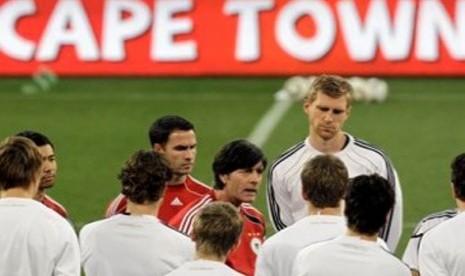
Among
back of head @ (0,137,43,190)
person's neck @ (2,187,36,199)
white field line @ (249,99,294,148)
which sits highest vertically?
back of head @ (0,137,43,190)

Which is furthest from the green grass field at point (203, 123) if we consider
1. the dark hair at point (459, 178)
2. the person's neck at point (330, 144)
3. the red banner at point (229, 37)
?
the dark hair at point (459, 178)

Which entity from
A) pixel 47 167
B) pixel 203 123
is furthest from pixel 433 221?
pixel 203 123

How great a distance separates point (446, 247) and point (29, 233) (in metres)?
1.88

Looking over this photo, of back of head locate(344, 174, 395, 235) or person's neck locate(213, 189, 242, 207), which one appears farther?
person's neck locate(213, 189, 242, 207)

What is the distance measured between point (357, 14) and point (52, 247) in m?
12.8

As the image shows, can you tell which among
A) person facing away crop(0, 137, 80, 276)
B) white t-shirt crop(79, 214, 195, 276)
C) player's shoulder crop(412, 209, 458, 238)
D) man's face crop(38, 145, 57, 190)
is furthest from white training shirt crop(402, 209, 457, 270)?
man's face crop(38, 145, 57, 190)

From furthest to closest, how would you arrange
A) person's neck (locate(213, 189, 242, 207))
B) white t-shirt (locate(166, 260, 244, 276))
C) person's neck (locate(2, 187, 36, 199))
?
person's neck (locate(213, 189, 242, 207)) < person's neck (locate(2, 187, 36, 199)) < white t-shirt (locate(166, 260, 244, 276))

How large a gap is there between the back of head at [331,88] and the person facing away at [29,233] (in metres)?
2.22

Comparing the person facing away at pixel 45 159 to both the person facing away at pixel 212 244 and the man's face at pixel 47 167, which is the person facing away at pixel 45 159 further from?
the person facing away at pixel 212 244

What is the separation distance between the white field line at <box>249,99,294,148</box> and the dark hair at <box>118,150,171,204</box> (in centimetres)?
881

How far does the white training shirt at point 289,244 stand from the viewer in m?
7.21

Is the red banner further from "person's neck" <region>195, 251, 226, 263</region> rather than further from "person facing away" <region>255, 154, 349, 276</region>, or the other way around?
"person's neck" <region>195, 251, 226, 263</region>

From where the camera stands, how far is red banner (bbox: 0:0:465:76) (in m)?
19.6

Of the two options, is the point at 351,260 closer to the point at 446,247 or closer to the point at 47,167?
the point at 446,247
